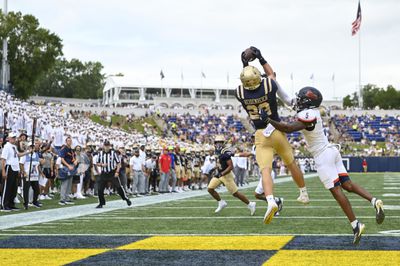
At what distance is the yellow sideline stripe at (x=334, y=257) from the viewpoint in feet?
20.6

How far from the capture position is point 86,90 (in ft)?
397

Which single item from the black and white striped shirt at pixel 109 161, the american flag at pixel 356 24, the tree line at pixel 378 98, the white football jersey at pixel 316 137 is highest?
the american flag at pixel 356 24

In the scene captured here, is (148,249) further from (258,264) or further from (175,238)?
(258,264)

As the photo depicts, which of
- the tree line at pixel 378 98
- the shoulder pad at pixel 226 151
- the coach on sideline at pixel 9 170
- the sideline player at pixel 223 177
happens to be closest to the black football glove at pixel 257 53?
the sideline player at pixel 223 177

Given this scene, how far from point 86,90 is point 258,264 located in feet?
383

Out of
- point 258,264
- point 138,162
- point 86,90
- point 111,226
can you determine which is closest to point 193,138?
point 138,162

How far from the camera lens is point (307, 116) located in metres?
7.68

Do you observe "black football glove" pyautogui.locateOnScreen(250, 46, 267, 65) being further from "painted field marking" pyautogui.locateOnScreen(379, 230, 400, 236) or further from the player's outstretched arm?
"painted field marking" pyautogui.locateOnScreen(379, 230, 400, 236)

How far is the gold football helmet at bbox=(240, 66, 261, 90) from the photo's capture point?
27.5ft

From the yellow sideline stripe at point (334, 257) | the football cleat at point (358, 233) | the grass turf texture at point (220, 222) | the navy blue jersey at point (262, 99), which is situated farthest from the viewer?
the grass turf texture at point (220, 222)

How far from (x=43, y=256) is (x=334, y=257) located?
291 cm

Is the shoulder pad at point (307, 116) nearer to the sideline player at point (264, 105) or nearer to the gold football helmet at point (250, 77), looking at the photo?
the sideline player at point (264, 105)

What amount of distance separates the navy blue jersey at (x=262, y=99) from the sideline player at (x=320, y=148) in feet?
1.76

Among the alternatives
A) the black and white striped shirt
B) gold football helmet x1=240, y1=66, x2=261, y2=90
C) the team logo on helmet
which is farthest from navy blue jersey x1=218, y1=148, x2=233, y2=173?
the team logo on helmet
